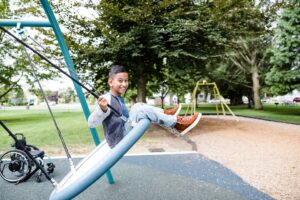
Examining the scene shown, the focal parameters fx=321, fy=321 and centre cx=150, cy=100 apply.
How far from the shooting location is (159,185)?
5.64 meters

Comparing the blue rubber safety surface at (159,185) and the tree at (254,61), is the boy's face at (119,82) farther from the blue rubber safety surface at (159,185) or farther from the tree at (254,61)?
the tree at (254,61)

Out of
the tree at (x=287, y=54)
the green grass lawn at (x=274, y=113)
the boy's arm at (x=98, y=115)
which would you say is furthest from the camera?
the tree at (x=287, y=54)

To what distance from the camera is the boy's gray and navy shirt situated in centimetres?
322

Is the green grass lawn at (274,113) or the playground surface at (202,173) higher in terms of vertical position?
the green grass lawn at (274,113)

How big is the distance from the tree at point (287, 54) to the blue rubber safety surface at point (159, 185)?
13.0 meters

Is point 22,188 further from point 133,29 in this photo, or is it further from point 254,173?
point 133,29

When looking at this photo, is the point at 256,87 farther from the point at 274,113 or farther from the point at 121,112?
the point at 121,112

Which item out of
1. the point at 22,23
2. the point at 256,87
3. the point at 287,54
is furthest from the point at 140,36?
the point at 256,87

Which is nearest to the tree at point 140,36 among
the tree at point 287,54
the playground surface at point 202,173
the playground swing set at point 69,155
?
the playground surface at point 202,173

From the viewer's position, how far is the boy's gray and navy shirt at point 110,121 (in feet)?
10.6

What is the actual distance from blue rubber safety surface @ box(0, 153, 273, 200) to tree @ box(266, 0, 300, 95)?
12984 mm

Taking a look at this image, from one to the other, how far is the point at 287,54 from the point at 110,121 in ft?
57.4

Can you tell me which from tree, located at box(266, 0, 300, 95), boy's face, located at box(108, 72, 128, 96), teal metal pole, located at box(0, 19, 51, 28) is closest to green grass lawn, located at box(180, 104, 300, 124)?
tree, located at box(266, 0, 300, 95)

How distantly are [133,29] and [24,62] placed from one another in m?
11.9
